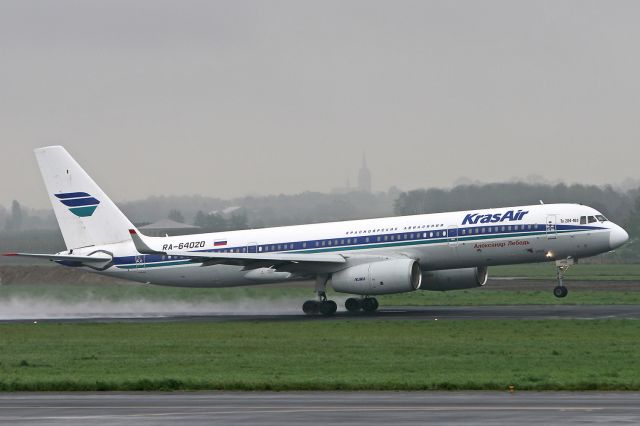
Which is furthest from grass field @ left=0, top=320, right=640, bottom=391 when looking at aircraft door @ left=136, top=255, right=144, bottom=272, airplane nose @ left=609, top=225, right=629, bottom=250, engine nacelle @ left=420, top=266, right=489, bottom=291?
aircraft door @ left=136, top=255, right=144, bottom=272

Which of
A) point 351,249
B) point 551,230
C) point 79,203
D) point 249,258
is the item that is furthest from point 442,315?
point 79,203

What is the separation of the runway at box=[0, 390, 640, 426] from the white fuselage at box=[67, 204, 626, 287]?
2623 centimetres

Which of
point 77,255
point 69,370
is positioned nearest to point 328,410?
point 69,370

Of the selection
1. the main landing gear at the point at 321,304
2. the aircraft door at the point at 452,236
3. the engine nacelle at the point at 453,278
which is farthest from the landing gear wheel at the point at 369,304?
the aircraft door at the point at 452,236

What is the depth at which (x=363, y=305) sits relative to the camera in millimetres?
53094

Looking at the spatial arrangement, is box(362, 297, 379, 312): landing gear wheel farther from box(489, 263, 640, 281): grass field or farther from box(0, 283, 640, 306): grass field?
box(489, 263, 640, 281): grass field

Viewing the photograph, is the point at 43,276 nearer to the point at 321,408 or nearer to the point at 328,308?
the point at 328,308

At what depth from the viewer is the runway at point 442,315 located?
47.2 m

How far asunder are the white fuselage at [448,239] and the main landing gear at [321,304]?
93cm

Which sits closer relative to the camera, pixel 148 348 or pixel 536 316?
pixel 148 348

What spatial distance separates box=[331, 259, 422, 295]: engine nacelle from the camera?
48.5 metres

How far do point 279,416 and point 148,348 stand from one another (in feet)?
56.9

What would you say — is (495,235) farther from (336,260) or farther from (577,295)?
(577,295)

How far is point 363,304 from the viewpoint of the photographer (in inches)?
2090
